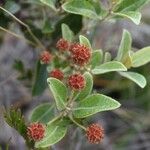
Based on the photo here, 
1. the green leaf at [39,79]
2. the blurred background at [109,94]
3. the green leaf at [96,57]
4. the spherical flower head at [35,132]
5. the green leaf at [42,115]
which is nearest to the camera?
the spherical flower head at [35,132]

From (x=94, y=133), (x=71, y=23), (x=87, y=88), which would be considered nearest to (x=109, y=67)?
(x=87, y=88)

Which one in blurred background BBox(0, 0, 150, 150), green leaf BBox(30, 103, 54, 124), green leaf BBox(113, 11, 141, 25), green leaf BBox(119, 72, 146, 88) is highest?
green leaf BBox(113, 11, 141, 25)

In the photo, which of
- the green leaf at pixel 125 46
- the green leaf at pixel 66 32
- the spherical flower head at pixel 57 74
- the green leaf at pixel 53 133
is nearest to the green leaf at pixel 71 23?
the green leaf at pixel 66 32

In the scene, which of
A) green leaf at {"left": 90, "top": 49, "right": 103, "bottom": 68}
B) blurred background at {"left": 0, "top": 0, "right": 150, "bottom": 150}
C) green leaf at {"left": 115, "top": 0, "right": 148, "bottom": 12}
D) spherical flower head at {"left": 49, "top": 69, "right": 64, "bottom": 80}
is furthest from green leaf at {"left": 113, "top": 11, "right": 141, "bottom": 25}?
blurred background at {"left": 0, "top": 0, "right": 150, "bottom": 150}

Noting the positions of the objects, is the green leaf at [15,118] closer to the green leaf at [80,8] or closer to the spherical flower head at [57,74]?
the spherical flower head at [57,74]

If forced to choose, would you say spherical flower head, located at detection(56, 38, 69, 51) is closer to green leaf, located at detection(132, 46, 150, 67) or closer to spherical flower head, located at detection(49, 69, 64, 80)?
spherical flower head, located at detection(49, 69, 64, 80)
